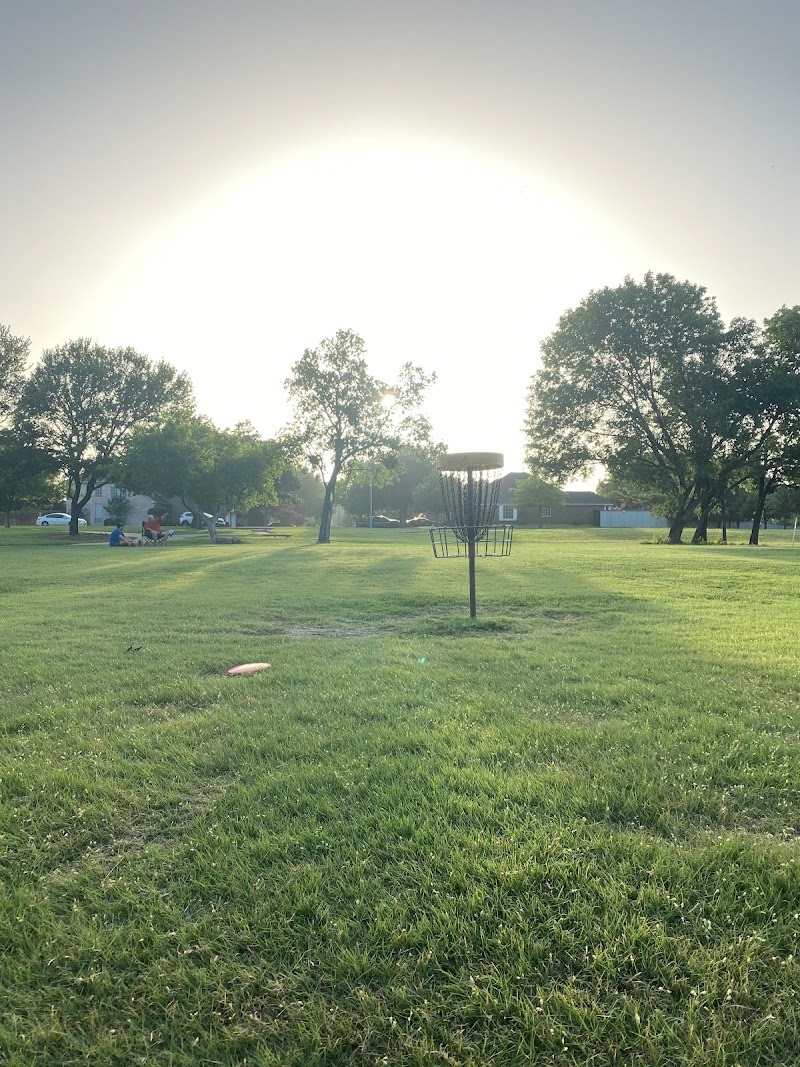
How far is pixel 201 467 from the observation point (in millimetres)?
35125

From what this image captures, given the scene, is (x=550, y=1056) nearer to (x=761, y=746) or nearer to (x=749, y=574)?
(x=761, y=746)

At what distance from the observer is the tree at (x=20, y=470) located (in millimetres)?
38688

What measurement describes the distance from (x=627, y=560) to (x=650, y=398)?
72.4 feet

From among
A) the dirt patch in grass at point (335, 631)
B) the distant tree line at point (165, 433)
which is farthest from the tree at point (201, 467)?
the dirt patch in grass at point (335, 631)

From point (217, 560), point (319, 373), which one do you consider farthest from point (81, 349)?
point (217, 560)

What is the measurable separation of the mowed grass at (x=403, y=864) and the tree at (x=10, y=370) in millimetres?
45164

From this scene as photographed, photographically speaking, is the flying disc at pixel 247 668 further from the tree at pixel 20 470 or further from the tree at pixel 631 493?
the tree at pixel 20 470

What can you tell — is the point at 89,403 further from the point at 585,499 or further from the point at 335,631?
the point at 585,499

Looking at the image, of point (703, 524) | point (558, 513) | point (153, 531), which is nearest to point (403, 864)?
point (153, 531)

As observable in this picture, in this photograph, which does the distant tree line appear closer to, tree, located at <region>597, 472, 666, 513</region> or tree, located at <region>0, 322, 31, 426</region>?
tree, located at <region>0, 322, 31, 426</region>

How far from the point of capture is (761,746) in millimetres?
3426

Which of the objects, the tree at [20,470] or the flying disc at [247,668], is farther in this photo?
the tree at [20,470]

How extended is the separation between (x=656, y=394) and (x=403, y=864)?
38.6 m

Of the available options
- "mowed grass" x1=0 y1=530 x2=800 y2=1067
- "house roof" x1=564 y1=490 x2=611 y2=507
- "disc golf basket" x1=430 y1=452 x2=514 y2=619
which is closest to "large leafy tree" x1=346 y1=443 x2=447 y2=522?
"house roof" x1=564 y1=490 x2=611 y2=507
